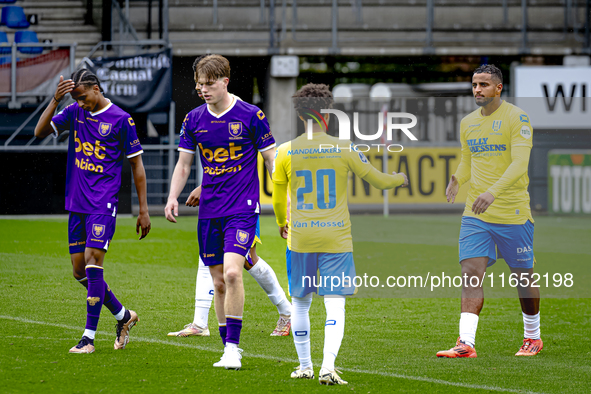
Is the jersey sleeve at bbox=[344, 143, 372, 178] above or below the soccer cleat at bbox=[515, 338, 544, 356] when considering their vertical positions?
above

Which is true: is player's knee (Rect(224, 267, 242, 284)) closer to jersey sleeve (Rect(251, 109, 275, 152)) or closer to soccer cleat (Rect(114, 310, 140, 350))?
jersey sleeve (Rect(251, 109, 275, 152))

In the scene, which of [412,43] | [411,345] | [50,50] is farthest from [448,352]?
[412,43]

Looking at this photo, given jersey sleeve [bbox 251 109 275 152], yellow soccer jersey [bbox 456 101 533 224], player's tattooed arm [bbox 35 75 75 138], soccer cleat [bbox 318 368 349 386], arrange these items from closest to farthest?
soccer cleat [bbox 318 368 349 386] → jersey sleeve [bbox 251 109 275 152] → player's tattooed arm [bbox 35 75 75 138] → yellow soccer jersey [bbox 456 101 533 224]

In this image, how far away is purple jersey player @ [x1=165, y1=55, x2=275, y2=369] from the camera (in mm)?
5422

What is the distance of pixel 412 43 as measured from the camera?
80.3 feet

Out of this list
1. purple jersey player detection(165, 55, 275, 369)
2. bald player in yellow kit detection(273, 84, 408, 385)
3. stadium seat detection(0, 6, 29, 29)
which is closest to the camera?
bald player in yellow kit detection(273, 84, 408, 385)

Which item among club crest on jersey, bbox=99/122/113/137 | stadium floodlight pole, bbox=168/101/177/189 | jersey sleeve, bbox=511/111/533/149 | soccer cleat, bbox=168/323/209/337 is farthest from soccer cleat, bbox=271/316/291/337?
stadium floodlight pole, bbox=168/101/177/189

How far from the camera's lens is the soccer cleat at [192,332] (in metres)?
6.55

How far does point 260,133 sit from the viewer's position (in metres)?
5.57

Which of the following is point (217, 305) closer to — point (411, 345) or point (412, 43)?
point (411, 345)

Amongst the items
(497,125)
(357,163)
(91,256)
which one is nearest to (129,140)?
(91,256)

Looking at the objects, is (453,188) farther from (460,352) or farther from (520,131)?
(460,352)

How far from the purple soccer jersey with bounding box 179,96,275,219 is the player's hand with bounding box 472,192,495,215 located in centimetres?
148

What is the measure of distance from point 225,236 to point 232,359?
0.81 meters
